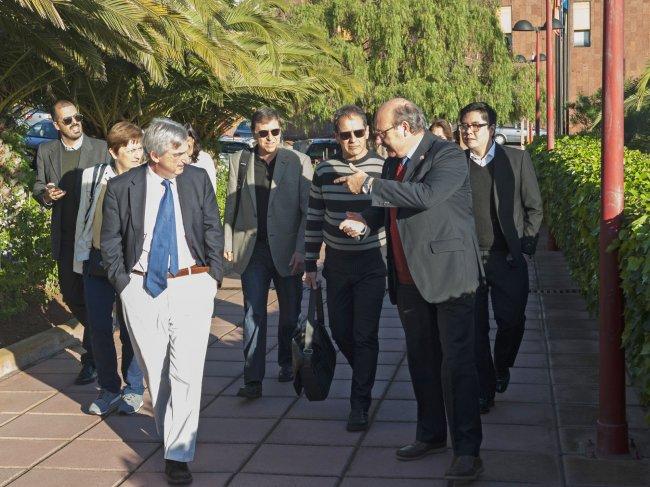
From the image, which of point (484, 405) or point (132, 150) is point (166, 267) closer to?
point (132, 150)

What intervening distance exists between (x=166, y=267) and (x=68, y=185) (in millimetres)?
2310

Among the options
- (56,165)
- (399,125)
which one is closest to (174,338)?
(399,125)

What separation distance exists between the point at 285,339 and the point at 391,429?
1.50 metres

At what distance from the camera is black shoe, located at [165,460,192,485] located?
17.6 feet

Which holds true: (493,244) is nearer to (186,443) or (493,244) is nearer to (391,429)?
(391,429)

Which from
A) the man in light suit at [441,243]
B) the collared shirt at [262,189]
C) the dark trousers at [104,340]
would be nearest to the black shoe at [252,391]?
the dark trousers at [104,340]

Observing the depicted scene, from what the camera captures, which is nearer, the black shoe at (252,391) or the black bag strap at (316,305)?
the black bag strap at (316,305)

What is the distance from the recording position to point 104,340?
22.7 ft

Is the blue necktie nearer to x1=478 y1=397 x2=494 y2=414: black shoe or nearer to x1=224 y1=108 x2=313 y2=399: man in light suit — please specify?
x1=224 y1=108 x2=313 y2=399: man in light suit

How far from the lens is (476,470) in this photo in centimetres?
526

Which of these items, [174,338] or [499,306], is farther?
[499,306]

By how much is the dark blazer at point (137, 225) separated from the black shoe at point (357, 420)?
1.18m

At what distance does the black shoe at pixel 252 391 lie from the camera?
7.08m

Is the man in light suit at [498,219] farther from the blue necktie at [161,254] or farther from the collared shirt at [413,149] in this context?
the blue necktie at [161,254]
